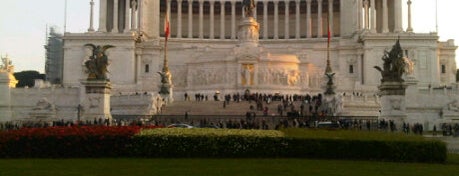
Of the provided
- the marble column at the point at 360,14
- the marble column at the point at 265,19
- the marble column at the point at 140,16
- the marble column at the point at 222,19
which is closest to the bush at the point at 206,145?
the marble column at the point at 140,16

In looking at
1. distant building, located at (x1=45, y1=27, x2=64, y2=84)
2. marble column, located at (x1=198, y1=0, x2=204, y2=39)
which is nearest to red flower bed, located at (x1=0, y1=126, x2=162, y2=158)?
marble column, located at (x1=198, y1=0, x2=204, y2=39)

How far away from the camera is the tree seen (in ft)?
409

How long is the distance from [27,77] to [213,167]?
368ft

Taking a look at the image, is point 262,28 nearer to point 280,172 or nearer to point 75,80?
point 75,80

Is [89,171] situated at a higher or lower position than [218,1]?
lower

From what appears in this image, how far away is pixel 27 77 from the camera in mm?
126938

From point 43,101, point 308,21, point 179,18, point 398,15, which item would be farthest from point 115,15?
point 398,15

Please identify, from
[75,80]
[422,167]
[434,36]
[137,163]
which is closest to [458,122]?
[434,36]

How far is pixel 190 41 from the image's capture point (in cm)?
10538

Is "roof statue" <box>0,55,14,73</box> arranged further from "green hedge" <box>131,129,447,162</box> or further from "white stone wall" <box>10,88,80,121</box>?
"green hedge" <box>131,129,447,162</box>

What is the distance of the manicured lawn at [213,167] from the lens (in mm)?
20438

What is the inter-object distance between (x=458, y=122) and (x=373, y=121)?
16721mm

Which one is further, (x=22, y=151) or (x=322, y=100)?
(x=322, y=100)

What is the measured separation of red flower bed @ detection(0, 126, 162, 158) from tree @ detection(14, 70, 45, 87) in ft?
334
